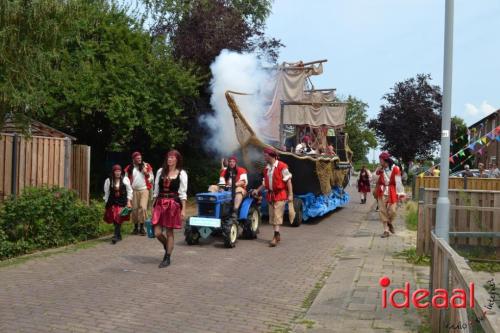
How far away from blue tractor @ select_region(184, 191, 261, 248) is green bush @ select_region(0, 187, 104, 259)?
213cm

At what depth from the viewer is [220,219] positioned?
10.4 meters

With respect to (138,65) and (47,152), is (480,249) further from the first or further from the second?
(138,65)

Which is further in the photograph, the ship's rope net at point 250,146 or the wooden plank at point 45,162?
the ship's rope net at point 250,146

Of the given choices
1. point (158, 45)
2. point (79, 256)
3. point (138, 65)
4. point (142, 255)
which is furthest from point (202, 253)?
point (158, 45)

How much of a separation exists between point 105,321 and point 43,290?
1.70m

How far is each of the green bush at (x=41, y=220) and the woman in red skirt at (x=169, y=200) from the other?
2460 millimetres

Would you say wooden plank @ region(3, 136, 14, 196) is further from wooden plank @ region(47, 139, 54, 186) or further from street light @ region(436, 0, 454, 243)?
street light @ region(436, 0, 454, 243)

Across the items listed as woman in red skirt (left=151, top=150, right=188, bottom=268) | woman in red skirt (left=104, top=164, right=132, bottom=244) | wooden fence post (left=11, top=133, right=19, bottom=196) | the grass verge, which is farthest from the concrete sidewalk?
wooden fence post (left=11, top=133, right=19, bottom=196)

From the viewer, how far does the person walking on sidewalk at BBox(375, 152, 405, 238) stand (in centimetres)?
1194

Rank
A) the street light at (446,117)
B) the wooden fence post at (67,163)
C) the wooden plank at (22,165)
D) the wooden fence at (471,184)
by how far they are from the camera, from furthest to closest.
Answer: the wooden fence at (471,184) → the wooden fence post at (67,163) → the wooden plank at (22,165) → the street light at (446,117)

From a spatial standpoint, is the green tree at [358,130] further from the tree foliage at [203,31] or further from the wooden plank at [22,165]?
the wooden plank at [22,165]

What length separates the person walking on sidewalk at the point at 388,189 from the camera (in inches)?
470

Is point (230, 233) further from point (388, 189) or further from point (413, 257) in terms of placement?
point (388, 189)

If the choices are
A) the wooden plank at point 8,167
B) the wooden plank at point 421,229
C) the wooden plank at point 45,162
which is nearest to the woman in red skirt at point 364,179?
the wooden plank at point 421,229
